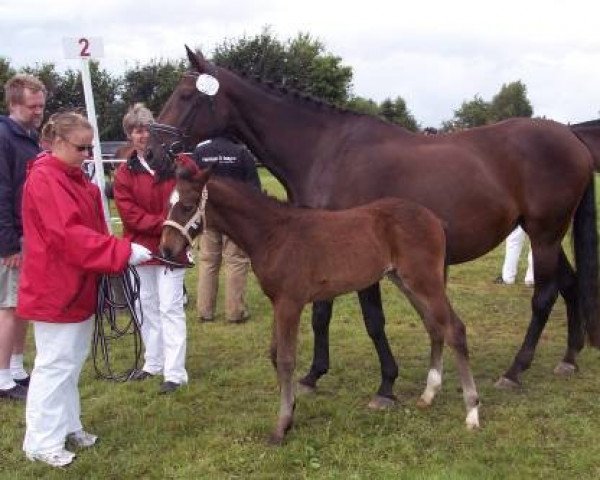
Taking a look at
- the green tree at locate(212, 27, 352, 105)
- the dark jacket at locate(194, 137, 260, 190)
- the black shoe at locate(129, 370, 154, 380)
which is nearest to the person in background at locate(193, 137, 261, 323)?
the dark jacket at locate(194, 137, 260, 190)

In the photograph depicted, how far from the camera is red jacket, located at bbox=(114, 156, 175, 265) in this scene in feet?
15.6

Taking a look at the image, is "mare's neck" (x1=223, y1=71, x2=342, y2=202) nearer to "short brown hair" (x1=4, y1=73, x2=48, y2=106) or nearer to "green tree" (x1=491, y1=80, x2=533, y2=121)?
"short brown hair" (x1=4, y1=73, x2=48, y2=106)

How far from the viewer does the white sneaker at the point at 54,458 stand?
3.67 metres

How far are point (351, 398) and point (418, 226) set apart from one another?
1412 mm

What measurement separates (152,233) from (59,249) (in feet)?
4.44

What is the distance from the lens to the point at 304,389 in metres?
4.91

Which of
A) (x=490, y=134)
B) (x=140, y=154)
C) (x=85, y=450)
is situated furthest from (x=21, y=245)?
(x=490, y=134)

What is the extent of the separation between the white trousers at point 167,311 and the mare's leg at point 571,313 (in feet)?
Answer: 9.58

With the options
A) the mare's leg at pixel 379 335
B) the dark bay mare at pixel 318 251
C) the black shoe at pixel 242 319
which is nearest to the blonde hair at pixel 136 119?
the dark bay mare at pixel 318 251

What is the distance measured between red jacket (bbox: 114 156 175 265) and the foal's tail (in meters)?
3.21

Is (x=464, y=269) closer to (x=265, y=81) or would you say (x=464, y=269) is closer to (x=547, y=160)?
(x=547, y=160)

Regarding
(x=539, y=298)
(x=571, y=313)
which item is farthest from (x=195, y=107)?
(x=571, y=313)

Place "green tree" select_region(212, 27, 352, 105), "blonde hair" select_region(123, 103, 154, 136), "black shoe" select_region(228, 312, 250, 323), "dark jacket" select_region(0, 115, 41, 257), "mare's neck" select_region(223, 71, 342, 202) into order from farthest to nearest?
"green tree" select_region(212, 27, 352, 105)
"black shoe" select_region(228, 312, 250, 323)
"blonde hair" select_region(123, 103, 154, 136)
"mare's neck" select_region(223, 71, 342, 202)
"dark jacket" select_region(0, 115, 41, 257)

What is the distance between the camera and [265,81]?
4836 mm
